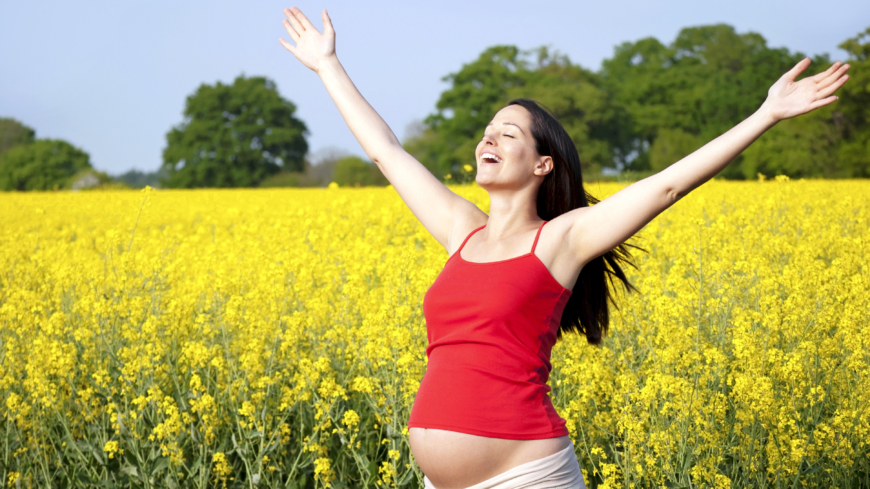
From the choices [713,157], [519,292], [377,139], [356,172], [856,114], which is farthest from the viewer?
[356,172]

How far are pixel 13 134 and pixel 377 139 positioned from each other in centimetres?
6591

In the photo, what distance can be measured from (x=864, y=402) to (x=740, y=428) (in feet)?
1.69

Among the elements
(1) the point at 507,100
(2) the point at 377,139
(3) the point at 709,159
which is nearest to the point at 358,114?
(2) the point at 377,139

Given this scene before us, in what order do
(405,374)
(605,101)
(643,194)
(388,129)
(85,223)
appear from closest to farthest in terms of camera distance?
(643,194) < (388,129) < (405,374) < (85,223) < (605,101)

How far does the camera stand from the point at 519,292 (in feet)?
5.61

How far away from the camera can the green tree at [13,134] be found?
189 ft

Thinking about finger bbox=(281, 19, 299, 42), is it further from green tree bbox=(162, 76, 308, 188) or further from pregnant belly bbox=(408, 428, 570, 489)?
green tree bbox=(162, 76, 308, 188)

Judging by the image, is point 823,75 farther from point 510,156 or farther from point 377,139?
point 377,139

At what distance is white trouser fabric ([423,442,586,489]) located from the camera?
5.37ft

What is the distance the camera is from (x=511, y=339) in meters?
1.70

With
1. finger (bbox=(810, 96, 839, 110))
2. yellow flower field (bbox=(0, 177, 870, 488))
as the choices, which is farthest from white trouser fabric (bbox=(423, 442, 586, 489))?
finger (bbox=(810, 96, 839, 110))

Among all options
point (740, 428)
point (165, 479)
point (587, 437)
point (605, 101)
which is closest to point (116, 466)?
point (165, 479)

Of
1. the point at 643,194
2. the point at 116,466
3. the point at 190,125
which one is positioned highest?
the point at 190,125

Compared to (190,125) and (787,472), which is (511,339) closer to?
(787,472)
